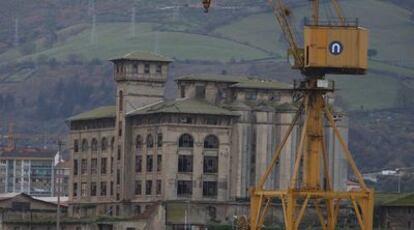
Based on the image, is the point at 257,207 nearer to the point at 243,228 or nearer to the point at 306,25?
the point at 243,228

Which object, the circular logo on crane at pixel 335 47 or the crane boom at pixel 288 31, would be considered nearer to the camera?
the circular logo on crane at pixel 335 47

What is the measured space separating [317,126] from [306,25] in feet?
21.2

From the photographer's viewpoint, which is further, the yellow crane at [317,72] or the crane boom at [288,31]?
the crane boom at [288,31]

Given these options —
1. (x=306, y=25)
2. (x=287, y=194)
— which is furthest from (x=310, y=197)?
(x=306, y=25)

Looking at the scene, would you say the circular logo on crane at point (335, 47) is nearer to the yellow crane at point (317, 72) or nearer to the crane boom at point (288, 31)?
the yellow crane at point (317, 72)

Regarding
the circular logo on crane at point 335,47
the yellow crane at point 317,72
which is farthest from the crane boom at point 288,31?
the circular logo on crane at point 335,47

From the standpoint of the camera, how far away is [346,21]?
151750mm

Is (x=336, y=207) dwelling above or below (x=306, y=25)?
below

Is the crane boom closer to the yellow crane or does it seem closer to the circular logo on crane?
the yellow crane

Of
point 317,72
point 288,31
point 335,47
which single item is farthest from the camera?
point 288,31

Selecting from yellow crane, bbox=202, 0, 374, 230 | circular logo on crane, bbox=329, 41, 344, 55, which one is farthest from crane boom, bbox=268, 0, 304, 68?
circular logo on crane, bbox=329, 41, 344, 55

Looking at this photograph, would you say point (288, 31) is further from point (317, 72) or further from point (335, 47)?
point (335, 47)

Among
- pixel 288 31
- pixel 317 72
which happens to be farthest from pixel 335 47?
pixel 288 31

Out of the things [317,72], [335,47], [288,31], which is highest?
[288,31]
